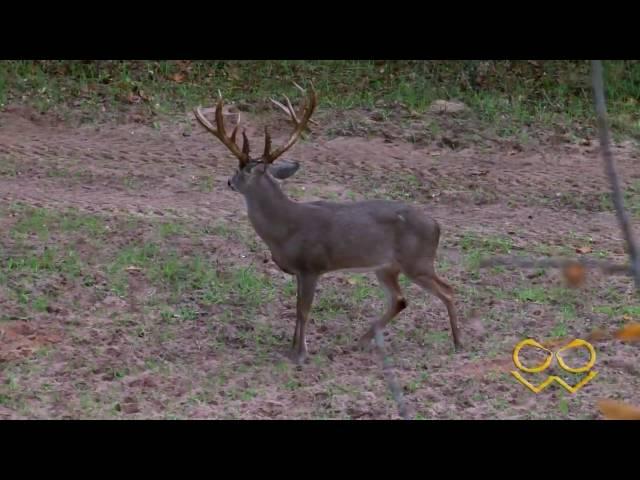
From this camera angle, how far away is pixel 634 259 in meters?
1.42

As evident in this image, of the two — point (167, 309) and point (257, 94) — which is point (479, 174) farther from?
point (167, 309)

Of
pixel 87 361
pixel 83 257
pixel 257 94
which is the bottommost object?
pixel 87 361

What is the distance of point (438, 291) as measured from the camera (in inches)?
310

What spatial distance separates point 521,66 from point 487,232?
14.5ft

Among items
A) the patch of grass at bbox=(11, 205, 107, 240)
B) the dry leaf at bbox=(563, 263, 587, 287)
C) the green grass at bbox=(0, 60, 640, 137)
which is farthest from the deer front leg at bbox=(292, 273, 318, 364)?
the dry leaf at bbox=(563, 263, 587, 287)

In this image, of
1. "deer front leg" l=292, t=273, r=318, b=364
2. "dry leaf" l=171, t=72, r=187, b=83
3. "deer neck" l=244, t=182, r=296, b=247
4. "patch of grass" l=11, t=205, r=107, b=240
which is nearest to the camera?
"deer front leg" l=292, t=273, r=318, b=364

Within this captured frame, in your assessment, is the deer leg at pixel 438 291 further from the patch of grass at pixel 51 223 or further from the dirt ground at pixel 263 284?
the patch of grass at pixel 51 223

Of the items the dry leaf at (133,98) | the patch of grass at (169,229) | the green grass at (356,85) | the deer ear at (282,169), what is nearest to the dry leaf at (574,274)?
the deer ear at (282,169)

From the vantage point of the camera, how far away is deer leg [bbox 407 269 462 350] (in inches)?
306

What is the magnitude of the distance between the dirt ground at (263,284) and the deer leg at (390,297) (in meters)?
0.15

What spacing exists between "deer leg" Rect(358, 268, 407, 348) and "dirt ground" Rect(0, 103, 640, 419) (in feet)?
0.51

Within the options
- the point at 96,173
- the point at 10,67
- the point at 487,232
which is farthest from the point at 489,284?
the point at 10,67

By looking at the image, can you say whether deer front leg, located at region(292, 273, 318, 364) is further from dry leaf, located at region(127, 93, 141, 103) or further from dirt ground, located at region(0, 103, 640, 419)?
dry leaf, located at region(127, 93, 141, 103)

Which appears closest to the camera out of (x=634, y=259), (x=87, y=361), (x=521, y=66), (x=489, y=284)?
(x=634, y=259)
